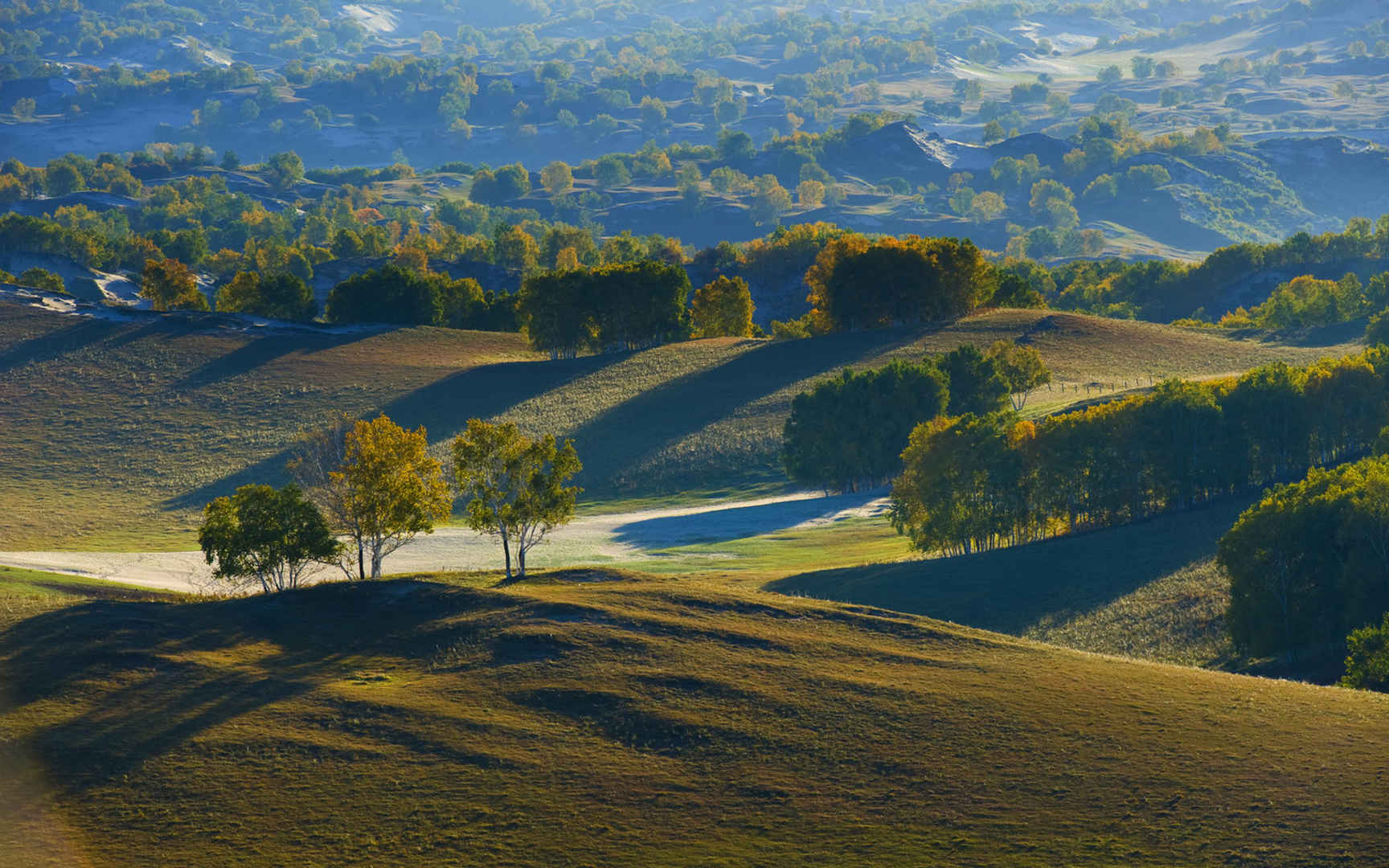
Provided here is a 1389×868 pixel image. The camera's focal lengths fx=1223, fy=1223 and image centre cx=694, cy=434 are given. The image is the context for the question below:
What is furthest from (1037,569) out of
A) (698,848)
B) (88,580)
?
(88,580)

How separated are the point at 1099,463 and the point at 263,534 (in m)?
57.1

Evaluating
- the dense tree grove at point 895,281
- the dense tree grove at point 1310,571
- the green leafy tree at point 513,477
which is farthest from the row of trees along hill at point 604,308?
the dense tree grove at point 1310,571

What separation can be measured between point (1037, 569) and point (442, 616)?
127ft

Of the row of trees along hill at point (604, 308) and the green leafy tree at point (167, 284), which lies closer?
the row of trees along hill at point (604, 308)

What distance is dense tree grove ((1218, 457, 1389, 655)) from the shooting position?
6100 centimetres

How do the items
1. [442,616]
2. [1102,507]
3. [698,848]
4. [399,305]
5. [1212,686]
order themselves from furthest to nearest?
[399,305]
[1102,507]
[442,616]
[1212,686]
[698,848]

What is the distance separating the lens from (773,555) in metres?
91.7

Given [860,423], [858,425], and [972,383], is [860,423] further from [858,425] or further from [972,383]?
[972,383]

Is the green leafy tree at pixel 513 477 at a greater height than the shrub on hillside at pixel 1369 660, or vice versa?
the green leafy tree at pixel 513 477

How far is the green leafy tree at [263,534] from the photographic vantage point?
66.1 metres

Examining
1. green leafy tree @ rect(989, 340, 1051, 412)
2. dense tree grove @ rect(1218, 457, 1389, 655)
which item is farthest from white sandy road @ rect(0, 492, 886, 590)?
dense tree grove @ rect(1218, 457, 1389, 655)

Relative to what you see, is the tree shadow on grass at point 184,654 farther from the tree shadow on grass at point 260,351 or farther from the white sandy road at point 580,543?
the tree shadow on grass at point 260,351

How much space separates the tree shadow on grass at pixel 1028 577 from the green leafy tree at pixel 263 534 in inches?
1079

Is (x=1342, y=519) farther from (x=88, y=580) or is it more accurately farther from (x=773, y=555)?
(x=88, y=580)
